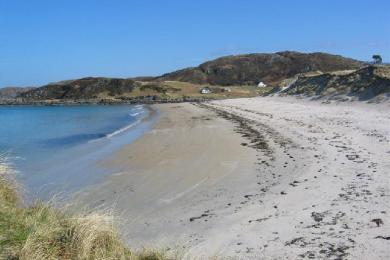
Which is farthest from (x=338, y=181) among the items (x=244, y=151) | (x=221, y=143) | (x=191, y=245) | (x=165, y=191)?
(x=221, y=143)

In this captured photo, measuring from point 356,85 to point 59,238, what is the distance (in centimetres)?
2885

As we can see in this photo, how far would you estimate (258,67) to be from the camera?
15475 cm

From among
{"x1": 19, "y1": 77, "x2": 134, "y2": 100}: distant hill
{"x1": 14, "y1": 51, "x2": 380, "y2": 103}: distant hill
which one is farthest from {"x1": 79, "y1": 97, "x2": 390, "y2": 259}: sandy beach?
{"x1": 19, "y1": 77, "x2": 134, "y2": 100}: distant hill

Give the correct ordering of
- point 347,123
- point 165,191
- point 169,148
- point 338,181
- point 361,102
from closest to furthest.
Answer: point 338,181
point 165,191
point 169,148
point 347,123
point 361,102

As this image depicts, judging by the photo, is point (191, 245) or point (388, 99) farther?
point (388, 99)

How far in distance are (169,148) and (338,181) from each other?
358 inches

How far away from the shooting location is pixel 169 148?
18.2 metres

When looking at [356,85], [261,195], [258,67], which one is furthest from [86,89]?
[261,195]

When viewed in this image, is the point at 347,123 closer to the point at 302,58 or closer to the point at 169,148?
the point at 169,148

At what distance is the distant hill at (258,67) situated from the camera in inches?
5620

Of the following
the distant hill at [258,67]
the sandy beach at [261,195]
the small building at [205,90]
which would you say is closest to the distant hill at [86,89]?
the small building at [205,90]

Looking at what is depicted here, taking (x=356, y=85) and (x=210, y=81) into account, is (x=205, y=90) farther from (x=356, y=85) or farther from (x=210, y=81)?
(x=356, y=85)

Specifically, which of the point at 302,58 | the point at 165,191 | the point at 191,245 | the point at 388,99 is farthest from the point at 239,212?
the point at 302,58

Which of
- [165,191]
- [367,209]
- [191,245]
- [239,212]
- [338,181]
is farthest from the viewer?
[165,191]
